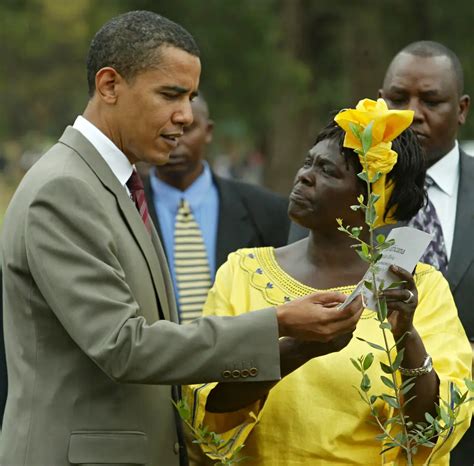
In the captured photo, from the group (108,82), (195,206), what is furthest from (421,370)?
(195,206)

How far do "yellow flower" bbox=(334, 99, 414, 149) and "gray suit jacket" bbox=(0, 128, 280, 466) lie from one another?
0.63 meters

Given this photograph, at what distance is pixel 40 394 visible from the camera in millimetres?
3738

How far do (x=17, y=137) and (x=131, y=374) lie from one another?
39.6 m

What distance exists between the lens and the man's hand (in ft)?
12.0

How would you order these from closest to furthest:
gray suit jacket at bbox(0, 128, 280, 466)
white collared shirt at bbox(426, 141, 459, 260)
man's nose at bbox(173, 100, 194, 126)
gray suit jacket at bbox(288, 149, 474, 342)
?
1. gray suit jacket at bbox(0, 128, 280, 466)
2. man's nose at bbox(173, 100, 194, 126)
3. gray suit jacket at bbox(288, 149, 474, 342)
4. white collared shirt at bbox(426, 141, 459, 260)

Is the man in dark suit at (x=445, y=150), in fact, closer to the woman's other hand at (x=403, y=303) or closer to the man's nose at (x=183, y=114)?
the woman's other hand at (x=403, y=303)

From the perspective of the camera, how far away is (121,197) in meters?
3.88

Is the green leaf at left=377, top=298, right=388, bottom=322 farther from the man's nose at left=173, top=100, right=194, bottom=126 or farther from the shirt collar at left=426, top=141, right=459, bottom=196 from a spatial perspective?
the shirt collar at left=426, top=141, right=459, bottom=196

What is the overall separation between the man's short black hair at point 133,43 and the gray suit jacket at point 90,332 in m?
0.25

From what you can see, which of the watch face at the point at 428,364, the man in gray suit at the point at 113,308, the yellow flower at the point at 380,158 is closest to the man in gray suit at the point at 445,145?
the watch face at the point at 428,364

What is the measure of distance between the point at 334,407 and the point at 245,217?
3.35 metres

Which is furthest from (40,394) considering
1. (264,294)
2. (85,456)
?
(264,294)

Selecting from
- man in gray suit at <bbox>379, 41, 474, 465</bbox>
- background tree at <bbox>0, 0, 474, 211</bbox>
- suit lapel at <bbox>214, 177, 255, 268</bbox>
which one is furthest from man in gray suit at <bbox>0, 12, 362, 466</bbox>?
background tree at <bbox>0, 0, 474, 211</bbox>

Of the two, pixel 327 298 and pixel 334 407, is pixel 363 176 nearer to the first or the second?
pixel 327 298
